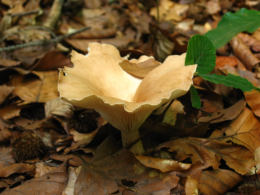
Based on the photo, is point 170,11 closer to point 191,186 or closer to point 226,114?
point 226,114

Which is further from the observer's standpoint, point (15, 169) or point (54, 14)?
point (54, 14)

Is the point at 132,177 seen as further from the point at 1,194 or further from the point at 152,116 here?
the point at 1,194

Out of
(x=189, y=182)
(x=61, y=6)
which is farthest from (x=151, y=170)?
(x=61, y=6)

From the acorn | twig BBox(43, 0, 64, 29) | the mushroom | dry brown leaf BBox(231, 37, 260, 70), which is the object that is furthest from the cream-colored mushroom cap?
twig BBox(43, 0, 64, 29)

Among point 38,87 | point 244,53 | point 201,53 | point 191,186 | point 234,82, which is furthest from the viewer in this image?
point 244,53

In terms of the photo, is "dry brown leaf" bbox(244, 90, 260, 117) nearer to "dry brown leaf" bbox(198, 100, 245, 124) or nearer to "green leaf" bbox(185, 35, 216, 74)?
"dry brown leaf" bbox(198, 100, 245, 124)

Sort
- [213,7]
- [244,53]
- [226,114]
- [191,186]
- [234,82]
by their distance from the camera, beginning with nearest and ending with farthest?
1. [191,186]
2. [234,82]
3. [226,114]
4. [244,53]
5. [213,7]

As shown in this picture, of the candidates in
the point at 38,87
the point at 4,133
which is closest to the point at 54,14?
the point at 38,87
